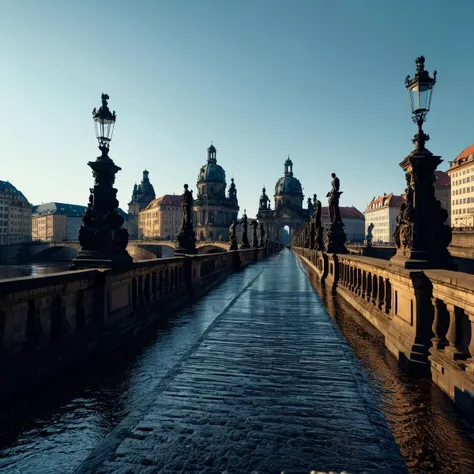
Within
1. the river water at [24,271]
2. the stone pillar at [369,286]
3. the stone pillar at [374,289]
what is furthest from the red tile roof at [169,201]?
the stone pillar at [374,289]

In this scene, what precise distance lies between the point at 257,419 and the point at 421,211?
482 cm

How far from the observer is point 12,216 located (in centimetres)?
12356

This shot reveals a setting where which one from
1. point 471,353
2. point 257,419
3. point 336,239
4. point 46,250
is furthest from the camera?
point 46,250

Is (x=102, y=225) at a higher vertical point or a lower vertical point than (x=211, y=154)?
lower

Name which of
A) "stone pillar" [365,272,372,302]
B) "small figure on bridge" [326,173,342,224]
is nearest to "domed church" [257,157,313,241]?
"small figure on bridge" [326,173,342,224]

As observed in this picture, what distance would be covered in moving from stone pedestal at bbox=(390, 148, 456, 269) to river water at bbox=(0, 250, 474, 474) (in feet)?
5.80

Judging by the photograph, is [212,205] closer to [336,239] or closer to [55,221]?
[55,221]

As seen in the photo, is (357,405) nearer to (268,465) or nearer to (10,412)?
(268,465)

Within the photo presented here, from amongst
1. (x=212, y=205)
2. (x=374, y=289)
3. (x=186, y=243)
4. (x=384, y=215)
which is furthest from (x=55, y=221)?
(x=374, y=289)

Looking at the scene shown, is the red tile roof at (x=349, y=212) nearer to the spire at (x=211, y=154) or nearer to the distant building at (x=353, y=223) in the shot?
the distant building at (x=353, y=223)

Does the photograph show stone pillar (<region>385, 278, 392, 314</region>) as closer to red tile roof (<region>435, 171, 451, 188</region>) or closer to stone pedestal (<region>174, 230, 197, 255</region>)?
stone pedestal (<region>174, 230, 197, 255</region>)

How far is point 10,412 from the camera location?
4.38 metres

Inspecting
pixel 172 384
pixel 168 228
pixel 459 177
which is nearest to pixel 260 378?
pixel 172 384

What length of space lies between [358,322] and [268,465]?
22.3 ft
